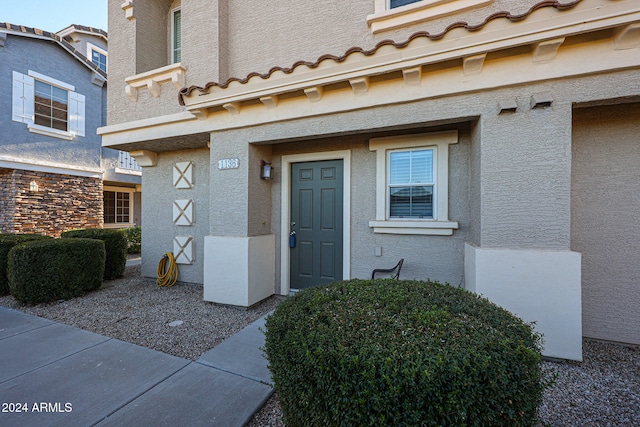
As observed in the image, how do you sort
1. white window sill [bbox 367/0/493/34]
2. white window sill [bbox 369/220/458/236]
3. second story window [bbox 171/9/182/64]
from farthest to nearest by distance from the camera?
second story window [bbox 171/9/182/64], white window sill [bbox 369/220/458/236], white window sill [bbox 367/0/493/34]

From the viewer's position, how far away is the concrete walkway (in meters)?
2.18

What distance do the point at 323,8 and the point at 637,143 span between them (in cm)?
459

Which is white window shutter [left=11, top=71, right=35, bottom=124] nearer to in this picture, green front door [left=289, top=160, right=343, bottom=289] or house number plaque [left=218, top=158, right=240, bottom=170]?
house number plaque [left=218, top=158, right=240, bottom=170]

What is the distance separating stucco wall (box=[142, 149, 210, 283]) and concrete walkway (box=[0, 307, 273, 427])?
2.52 m

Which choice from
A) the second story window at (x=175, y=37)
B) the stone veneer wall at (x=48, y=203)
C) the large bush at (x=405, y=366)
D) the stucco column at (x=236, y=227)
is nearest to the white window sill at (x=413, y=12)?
the stucco column at (x=236, y=227)

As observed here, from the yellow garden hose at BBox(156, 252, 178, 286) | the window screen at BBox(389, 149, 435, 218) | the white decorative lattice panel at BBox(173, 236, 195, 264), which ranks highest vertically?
the window screen at BBox(389, 149, 435, 218)

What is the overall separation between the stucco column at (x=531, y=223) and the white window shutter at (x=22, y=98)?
13.4 meters

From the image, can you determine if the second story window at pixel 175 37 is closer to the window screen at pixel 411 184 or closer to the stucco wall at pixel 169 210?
the stucco wall at pixel 169 210

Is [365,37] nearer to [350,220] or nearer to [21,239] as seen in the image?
[350,220]

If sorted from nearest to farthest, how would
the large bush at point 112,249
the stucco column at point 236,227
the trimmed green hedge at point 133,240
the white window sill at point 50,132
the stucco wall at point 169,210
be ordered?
1. the stucco column at point 236,227
2. the stucco wall at point 169,210
3. the large bush at point 112,249
4. the white window sill at point 50,132
5. the trimmed green hedge at point 133,240

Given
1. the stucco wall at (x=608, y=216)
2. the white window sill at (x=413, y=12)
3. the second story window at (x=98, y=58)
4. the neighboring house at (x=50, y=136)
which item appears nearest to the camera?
the stucco wall at (x=608, y=216)

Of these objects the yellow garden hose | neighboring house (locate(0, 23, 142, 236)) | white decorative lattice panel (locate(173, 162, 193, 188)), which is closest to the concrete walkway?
the yellow garden hose

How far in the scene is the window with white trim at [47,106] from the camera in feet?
29.8

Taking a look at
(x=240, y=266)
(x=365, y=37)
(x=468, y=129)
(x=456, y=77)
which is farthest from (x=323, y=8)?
(x=240, y=266)
